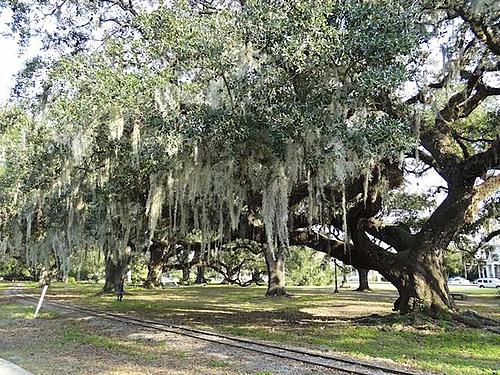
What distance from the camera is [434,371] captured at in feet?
18.6

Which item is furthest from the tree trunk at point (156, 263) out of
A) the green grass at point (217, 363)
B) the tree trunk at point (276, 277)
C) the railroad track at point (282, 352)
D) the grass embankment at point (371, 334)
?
the green grass at point (217, 363)

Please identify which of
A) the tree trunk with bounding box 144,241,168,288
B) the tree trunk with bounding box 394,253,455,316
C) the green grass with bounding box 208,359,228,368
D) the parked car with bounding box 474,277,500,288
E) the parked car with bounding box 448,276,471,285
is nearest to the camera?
the green grass with bounding box 208,359,228,368

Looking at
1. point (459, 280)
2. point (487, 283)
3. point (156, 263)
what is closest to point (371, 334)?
point (156, 263)

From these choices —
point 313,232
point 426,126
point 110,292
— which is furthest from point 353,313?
point 110,292

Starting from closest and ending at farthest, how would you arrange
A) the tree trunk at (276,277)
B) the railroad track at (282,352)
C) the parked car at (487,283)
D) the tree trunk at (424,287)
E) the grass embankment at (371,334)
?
1. the railroad track at (282,352)
2. the grass embankment at (371,334)
3. the tree trunk at (424,287)
4. the tree trunk at (276,277)
5. the parked car at (487,283)

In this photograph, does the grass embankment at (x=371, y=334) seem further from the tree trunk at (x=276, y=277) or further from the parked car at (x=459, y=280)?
the parked car at (x=459, y=280)

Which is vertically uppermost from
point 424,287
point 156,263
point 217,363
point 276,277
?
point 156,263

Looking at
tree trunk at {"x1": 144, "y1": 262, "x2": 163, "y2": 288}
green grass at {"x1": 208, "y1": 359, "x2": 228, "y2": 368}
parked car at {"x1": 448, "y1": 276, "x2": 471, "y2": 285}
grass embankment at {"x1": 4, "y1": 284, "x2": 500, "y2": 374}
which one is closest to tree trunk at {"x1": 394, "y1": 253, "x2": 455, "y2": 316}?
grass embankment at {"x1": 4, "y1": 284, "x2": 500, "y2": 374}

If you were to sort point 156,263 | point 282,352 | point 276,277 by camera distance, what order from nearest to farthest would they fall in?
point 282,352, point 276,277, point 156,263

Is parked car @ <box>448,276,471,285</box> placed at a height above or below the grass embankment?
above

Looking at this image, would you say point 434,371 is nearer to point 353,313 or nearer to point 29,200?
point 353,313

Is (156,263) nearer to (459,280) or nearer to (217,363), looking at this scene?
(217,363)

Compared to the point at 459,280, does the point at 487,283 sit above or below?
below

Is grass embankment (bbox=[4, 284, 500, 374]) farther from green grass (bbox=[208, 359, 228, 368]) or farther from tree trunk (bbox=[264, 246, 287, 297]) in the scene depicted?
tree trunk (bbox=[264, 246, 287, 297])
